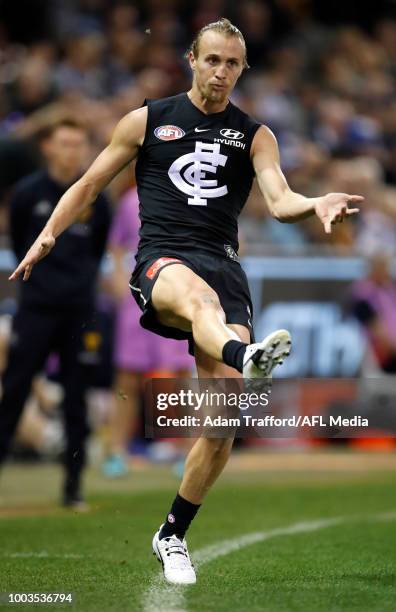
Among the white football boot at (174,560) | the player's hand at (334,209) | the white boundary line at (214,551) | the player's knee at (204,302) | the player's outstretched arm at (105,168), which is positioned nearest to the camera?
the white boundary line at (214,551)

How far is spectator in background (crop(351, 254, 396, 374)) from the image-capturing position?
1380cm

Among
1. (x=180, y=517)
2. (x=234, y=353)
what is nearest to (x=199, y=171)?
(x=234, y=353)

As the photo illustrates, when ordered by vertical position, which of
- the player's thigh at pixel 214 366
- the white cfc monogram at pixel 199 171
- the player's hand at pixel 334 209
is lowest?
the player's thigh at pixel 214 366

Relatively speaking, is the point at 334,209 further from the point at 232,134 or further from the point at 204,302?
the point at 232,134

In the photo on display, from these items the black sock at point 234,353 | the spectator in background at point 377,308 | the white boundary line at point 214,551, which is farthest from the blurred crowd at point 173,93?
the black sock at point 234,353

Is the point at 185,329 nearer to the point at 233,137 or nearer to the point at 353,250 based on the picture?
the point at 233,137

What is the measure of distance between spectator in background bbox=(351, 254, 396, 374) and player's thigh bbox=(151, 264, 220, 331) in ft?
25.2

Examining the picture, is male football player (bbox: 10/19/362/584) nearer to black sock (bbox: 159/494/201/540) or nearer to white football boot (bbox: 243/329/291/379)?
black sock (bbox: 159/494/201/540)

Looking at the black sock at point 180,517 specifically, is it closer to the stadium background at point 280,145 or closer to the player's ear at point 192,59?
the stadium background at point 280,145

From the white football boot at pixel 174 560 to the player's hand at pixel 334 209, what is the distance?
178 cm

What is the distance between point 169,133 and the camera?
663cm

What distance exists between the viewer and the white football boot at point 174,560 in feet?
20.5

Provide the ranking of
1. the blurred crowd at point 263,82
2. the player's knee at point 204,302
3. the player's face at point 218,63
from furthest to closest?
the blurred crowd at point 263,82 → the player's face at point 218,63 → the player's knee at point 204,302

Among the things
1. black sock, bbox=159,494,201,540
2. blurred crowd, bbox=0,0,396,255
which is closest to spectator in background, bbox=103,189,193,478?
blurred crowd, bbox=0,0,396,255
